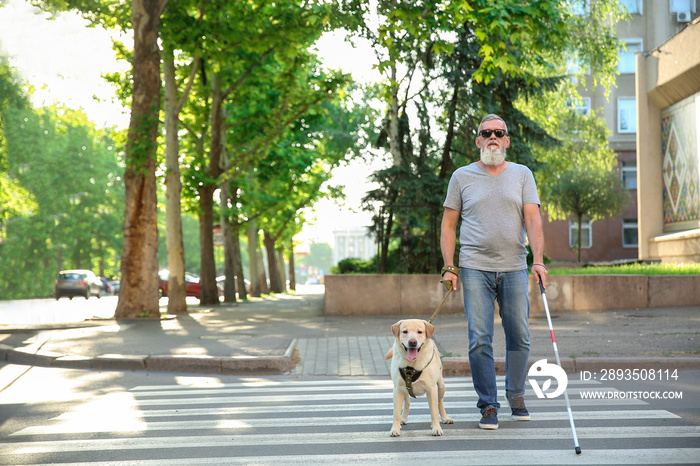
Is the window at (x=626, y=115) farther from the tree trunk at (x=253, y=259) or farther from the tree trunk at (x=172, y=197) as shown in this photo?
the tree trunk at (x=172, y=197)

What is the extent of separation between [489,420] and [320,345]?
21.6 feet

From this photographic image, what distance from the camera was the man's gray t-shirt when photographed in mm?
5777

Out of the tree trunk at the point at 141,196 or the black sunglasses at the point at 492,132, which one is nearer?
the black sunglasses at the point at 492,132

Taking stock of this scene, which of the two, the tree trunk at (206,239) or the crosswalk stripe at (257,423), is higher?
the tree trunk at (206,239)

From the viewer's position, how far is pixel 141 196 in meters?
17.7

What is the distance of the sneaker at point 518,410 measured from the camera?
5.93 metres

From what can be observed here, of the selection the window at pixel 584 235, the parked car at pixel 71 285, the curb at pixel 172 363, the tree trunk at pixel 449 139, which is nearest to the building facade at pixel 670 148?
the tree trunk at pixel 449 139

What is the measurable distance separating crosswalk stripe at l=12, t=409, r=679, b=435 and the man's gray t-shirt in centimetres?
125

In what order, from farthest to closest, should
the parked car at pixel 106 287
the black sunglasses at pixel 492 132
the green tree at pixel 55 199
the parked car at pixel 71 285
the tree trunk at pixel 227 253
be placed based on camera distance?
the parked car at pixel 106 287, the green tree at pixel 55 199, the parked car at pixel 71 285, the tree trunk at pixel 227 253, the black sunglasses at pixel 492 132

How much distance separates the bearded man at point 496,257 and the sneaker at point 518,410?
1cm

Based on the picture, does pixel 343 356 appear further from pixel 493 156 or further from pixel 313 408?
pixel 493 156

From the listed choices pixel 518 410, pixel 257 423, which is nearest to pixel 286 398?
pixel 257 423

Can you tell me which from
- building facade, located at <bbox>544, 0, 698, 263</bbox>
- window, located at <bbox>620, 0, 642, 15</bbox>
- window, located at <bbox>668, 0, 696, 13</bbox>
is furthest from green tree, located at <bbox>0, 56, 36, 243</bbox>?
window, located at <bbox>668, 0, 696, 13</bbox>

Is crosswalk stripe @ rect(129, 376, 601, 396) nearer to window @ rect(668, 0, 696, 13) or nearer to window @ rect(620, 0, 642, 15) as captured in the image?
window @ rect(668, 0, 696, 13)
